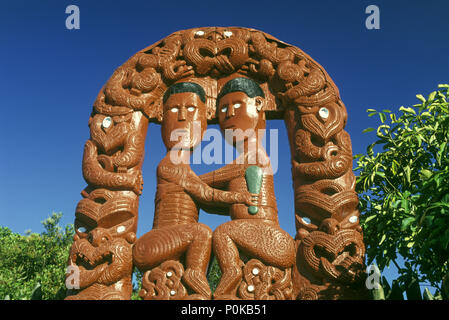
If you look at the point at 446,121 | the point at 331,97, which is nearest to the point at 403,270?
the point at 446,121

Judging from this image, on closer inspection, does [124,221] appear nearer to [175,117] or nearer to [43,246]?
[175,117]

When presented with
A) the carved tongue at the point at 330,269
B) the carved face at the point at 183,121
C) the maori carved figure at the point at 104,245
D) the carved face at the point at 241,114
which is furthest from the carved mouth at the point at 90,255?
the carved tongue at the point at 330,269

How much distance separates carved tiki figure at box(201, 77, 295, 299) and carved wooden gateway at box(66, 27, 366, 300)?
0.05 feet

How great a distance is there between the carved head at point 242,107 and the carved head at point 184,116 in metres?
0.30

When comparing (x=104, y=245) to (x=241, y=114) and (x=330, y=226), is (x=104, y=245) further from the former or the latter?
(x=330, y=226)

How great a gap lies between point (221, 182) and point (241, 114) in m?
1.03

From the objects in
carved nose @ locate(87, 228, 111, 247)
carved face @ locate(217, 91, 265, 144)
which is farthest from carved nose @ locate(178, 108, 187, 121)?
carved nose @ locate(87, 228, 111, 247)

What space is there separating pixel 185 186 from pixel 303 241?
1.64 m

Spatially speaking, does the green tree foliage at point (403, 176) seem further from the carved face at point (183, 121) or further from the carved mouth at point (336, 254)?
the carved face at point (183, 121)

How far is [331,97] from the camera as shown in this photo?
5.65 metres

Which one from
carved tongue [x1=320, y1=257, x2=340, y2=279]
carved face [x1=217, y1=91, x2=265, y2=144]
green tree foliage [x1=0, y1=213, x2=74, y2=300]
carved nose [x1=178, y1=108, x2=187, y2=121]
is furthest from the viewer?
green tree foliage [x1=0, y1=213, x2=74, y2=300]

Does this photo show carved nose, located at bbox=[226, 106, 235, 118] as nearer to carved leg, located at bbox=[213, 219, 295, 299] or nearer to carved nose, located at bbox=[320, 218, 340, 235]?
carved leg, located at bbox=[213, 219, 295, 299]

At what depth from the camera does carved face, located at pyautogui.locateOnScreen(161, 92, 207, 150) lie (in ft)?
19.0

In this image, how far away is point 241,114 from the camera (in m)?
5.77
